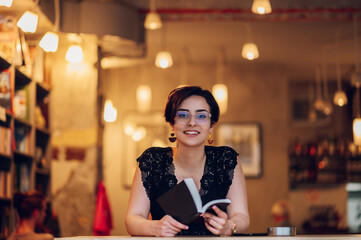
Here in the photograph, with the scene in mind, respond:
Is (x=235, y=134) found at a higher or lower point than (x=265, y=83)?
lower

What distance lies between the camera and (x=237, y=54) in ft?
31.7

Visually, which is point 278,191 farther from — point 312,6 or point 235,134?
point 312,6

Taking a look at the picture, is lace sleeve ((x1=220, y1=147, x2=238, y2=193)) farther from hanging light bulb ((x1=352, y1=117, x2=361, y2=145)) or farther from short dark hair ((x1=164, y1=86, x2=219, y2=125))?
hanging light bulb ((x1=352, y1=117, x2=361, y2=145))

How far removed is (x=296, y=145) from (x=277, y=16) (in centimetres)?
491

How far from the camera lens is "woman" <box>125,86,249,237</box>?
312 centimetres

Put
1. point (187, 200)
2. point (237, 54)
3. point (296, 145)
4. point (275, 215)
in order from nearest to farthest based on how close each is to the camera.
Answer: point (187, 200), point (275, 215), point (237, 54), point (296, 145)

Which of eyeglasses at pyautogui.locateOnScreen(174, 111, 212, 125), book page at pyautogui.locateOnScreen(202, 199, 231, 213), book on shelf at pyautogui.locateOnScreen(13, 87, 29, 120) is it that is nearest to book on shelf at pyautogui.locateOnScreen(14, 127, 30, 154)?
book on shelf at pyautogui.locateOnScreen(13, 87, 29, 120)

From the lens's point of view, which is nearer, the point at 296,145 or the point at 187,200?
the point at 187,200

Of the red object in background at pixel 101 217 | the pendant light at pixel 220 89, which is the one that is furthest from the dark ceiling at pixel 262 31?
the red object in background at pixel 101 217

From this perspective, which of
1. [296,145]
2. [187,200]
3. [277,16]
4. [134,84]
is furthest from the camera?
[296,145]

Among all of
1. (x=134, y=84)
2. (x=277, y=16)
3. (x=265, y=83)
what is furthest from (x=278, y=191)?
(x=277, y=16)

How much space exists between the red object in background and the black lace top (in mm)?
3685

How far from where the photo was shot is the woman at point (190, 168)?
123 inches

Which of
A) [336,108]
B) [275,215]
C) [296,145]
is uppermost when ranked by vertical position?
[336,108]
